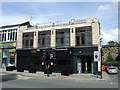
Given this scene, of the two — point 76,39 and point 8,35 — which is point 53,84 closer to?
point 76,39

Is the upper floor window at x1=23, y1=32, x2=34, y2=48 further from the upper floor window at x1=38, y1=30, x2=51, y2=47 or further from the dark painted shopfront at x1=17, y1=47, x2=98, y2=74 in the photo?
the dark painted shopfront at x1=17, y1=47, x2=98, y2=74

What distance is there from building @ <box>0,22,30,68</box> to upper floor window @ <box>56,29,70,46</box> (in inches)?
397

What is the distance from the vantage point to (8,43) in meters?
31.5

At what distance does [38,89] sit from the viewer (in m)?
10.5

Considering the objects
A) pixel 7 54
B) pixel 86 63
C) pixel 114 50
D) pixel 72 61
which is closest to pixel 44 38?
pixel 72 61

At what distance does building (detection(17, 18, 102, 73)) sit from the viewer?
23.2 metres

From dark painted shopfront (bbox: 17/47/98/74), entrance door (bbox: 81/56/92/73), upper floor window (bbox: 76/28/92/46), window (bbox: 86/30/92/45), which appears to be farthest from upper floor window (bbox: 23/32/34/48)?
window (bbox: 86/30/92/45)

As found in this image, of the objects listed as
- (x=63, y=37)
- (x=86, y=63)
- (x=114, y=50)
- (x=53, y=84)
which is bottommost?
(x=53, y=84)

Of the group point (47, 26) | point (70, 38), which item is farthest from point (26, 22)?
point (70, 38)

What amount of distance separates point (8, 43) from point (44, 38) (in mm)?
9950

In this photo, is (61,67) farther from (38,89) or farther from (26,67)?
(38,89)

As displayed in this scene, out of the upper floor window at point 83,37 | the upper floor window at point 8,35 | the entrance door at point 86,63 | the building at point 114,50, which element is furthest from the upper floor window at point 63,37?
the building at point 114,50

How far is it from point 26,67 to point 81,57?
12384mm

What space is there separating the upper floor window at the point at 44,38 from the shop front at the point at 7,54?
6.95 m
